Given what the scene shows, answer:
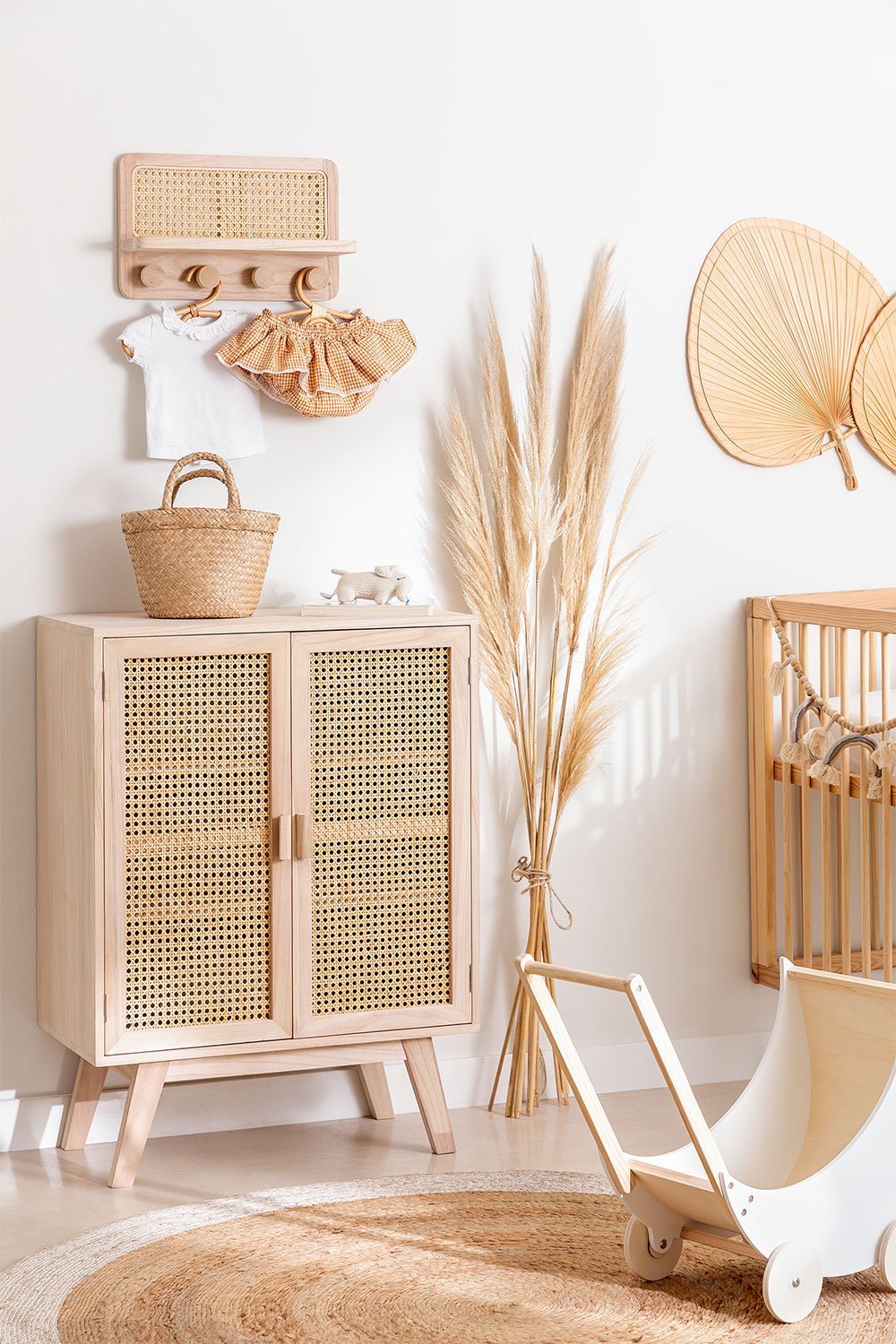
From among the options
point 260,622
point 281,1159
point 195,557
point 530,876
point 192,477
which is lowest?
point 281,1159

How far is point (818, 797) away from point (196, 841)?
4.80 ft

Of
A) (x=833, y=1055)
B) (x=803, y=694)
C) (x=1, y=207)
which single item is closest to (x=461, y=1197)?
(x=833, y=1055)

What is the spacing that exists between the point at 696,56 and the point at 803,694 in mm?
1354

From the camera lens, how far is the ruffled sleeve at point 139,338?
9.95 ft

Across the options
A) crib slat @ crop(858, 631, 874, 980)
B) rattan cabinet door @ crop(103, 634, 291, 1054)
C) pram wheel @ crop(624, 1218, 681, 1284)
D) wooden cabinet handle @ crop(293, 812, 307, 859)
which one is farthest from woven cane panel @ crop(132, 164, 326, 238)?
pram wheel @ crop(624, 1218, 681, 1284)

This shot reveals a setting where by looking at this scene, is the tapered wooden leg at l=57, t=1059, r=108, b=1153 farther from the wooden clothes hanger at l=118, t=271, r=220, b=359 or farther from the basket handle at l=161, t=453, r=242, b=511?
the wooden clothes hanger at l=118, t=271, r=220, b=359

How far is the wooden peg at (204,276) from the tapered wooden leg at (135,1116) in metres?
1.41

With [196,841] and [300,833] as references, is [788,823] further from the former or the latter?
[196,841]

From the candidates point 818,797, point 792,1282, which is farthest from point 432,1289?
point 818,797

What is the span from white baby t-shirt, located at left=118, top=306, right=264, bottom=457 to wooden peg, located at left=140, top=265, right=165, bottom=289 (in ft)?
0.16

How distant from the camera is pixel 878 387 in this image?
3.62 meters

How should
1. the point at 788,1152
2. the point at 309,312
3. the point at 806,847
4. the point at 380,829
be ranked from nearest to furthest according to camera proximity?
the point at 788,1152, the point at 380,829, the point at 309,312, the point at 806,847

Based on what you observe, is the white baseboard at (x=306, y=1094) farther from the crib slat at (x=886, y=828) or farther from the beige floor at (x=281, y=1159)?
the crib slat at (x=886, y=828)

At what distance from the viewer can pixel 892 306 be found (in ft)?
11.8
